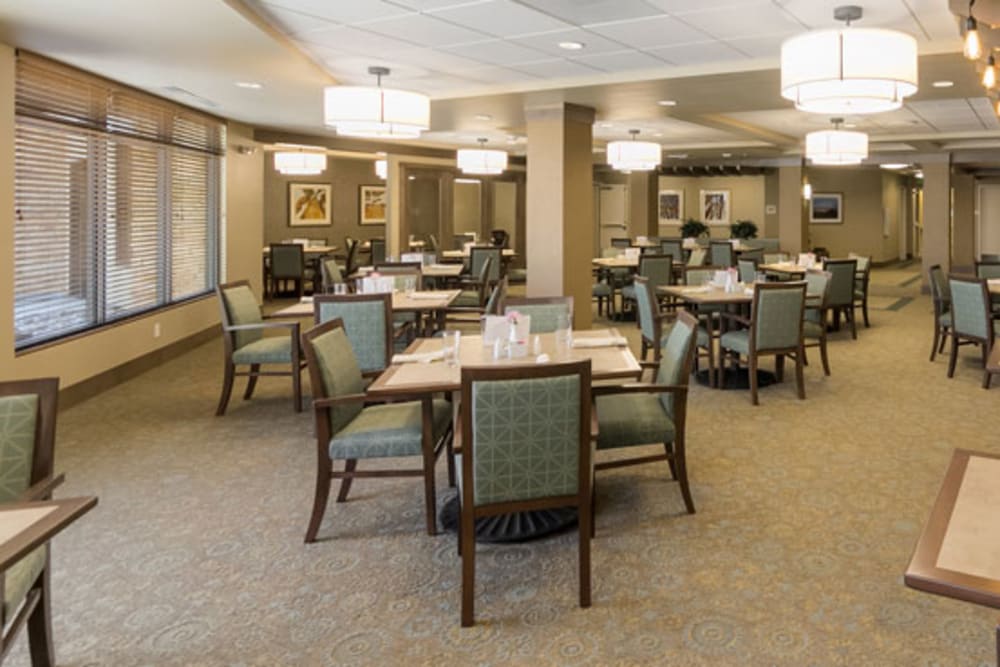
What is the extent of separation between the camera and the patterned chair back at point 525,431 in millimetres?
2525

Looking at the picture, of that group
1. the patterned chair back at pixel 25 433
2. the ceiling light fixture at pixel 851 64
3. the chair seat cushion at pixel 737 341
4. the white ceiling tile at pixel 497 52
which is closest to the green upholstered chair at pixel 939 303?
the chair seat cushion at pixel 737 341

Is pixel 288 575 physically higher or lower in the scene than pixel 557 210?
lower

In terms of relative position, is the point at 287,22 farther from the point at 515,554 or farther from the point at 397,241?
the point at 397,241

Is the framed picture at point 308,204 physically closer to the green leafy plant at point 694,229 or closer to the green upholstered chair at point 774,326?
the green leafy plant at point 694,229

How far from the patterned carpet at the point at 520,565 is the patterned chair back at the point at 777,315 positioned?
800mm

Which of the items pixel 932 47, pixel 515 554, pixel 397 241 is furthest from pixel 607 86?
pixel 397 241

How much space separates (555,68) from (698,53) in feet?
4.12

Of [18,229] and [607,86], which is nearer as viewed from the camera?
[18,229]

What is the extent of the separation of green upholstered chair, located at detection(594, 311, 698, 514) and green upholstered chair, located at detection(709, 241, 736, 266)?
8.78 metres

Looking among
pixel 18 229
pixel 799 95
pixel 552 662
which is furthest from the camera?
pixel 18 229

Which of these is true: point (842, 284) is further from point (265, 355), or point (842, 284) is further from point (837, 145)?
point (265, 355)

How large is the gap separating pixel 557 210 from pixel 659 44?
8.47 ft

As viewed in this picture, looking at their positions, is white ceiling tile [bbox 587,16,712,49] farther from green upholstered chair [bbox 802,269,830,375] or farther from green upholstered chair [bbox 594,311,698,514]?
green upholstered chair [bbox 594,311,698,514]

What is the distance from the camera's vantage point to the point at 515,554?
3166mm
